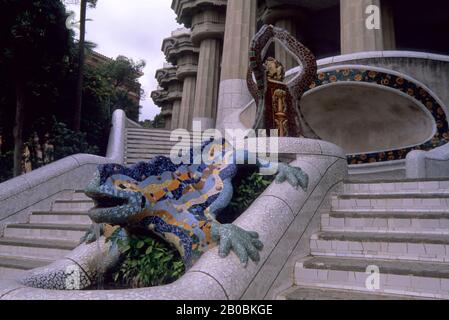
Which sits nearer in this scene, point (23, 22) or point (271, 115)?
point (271, 115)

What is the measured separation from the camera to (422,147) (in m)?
8.95

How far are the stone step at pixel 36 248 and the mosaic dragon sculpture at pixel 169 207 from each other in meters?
1.32

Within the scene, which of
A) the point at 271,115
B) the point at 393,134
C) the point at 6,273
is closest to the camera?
the point at 6,273

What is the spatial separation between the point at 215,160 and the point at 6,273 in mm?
3150

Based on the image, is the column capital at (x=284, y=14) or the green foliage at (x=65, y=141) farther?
the column capital at (x=284, y=14)

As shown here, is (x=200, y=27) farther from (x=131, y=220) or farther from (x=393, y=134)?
(x=131, y=220)

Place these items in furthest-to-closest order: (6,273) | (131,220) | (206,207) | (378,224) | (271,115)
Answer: (271,115) < (6,273) < (378,224) < (206,207) < (131,220)

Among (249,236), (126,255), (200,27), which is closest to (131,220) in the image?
(126,255)

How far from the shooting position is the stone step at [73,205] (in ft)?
21.4

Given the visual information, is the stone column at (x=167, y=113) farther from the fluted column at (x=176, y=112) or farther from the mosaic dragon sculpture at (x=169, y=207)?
the mosaic dragon sculpture at (x=169, y=207)

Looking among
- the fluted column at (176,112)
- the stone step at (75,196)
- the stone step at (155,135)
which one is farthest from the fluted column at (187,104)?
the stone step at (75,196)

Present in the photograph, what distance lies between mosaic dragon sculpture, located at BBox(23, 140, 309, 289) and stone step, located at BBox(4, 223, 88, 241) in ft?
5.39

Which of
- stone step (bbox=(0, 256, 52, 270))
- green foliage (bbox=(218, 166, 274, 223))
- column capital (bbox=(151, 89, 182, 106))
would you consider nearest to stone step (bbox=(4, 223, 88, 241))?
stone step (bbox=(0, 256, 52, 270))

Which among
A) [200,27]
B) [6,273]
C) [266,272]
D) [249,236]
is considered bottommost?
[6,273]
